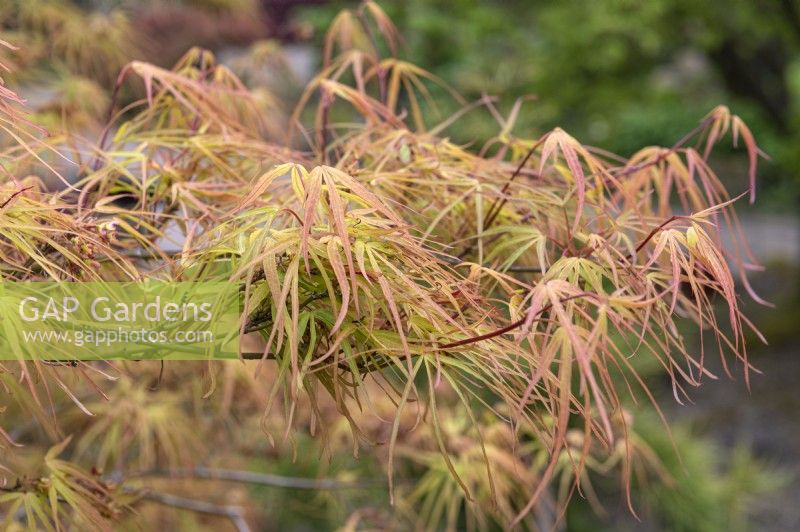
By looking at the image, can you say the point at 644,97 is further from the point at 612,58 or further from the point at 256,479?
the point at 256,479

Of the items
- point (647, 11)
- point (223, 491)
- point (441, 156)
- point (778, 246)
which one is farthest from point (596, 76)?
point (441, 156)

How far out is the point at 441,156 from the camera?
102cm
